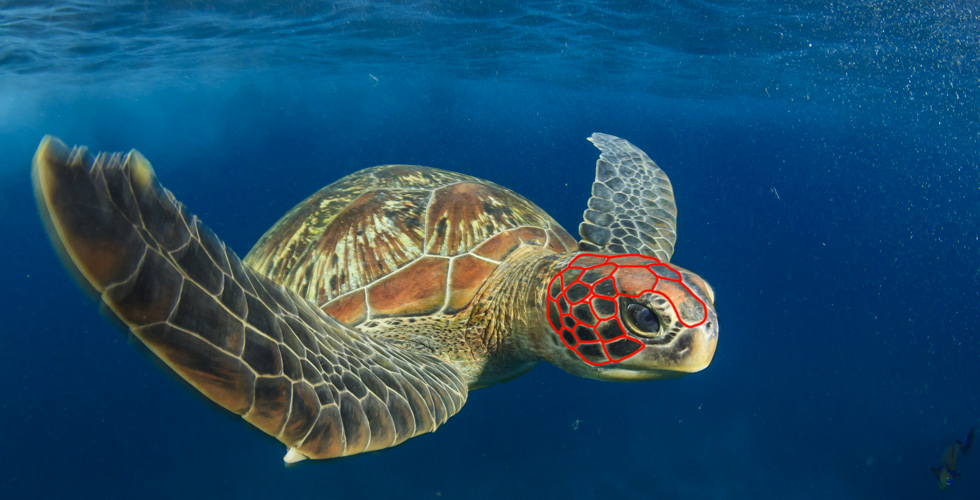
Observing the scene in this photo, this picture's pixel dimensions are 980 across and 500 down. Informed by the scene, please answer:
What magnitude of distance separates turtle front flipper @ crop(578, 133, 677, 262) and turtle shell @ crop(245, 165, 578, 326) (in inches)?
12.9

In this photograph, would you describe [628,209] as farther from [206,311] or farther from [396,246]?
[206,311]

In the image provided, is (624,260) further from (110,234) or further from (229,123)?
(229,123)

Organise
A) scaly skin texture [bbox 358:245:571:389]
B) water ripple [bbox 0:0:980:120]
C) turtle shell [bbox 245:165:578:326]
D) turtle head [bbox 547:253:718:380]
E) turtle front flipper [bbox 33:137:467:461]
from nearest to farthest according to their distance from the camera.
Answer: turtle front flipper [bbox 33:137:467:461] < turtle head [bbox 547:253:718:380] < scaly skin texture [bbox 358:245:571:389] < turtle shell [bbox 245:165:578:326] < water ripple [bbox 0:0:980:120]

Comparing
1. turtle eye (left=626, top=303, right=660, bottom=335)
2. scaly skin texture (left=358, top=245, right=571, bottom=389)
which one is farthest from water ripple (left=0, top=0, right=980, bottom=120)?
turtle eye (left=626, top=303, right=660, bottom=335)

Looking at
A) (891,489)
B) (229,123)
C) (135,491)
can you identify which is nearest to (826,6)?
(891,489)

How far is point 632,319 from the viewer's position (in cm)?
186

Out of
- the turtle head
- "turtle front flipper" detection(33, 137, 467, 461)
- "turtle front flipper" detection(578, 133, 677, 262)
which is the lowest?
"turtle front flipper" detection(578, 133, 677, 262)

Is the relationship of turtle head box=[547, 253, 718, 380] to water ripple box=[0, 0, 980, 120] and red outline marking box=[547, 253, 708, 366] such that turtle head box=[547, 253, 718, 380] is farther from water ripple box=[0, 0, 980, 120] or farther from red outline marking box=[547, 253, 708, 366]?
water ripple box=[0, 0, 980, 120]

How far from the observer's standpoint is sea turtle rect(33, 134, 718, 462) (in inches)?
31.6

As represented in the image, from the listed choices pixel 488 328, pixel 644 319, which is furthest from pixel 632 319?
pixel 488 328

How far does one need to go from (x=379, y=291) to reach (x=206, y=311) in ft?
5.89

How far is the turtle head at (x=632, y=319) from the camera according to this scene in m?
1.79

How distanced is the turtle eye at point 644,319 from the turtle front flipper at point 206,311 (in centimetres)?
93

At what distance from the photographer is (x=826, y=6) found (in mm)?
9547
